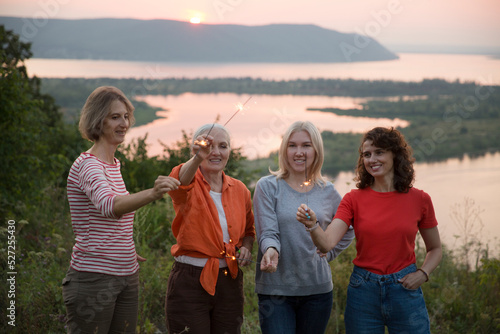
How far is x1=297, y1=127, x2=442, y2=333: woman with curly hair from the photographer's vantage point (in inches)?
120

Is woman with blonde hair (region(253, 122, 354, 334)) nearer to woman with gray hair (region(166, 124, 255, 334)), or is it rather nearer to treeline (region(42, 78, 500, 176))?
woman with gray hair (region(166, 124, 255, 334))

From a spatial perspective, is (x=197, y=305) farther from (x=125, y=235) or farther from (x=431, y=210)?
(x=431, y=210)

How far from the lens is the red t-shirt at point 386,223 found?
3.07 meters

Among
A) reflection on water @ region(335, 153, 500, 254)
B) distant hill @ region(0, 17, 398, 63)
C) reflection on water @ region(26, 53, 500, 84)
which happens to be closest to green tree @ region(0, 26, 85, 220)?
reflection on water @ region(335, 153, 500, 254)

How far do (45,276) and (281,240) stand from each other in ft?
9.36

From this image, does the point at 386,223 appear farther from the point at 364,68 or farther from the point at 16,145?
the point at 364,68

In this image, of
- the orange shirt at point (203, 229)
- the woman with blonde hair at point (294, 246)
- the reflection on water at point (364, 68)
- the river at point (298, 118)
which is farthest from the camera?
the reflection on water at point (364, 68)

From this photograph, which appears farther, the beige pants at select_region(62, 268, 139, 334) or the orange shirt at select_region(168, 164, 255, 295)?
the orange shirt at select_region(168, 164, 255, 295)

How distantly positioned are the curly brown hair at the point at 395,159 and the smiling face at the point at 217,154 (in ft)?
3.14

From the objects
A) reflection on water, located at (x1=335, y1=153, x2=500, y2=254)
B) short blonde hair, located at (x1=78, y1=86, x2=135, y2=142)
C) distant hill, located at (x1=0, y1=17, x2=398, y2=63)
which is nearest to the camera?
short blonde hair, located at (x1=78, y1=86, x2=135, y2=142)

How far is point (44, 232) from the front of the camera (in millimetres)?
7047

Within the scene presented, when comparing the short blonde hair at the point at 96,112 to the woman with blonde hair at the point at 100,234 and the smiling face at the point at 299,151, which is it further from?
the smiling face at the point at 299,151

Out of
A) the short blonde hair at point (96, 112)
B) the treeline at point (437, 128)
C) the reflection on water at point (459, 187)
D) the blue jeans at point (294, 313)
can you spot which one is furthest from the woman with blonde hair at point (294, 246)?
the treeline at point (437, 128)

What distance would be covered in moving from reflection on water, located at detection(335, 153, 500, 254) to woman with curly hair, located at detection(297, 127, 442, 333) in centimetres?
417
